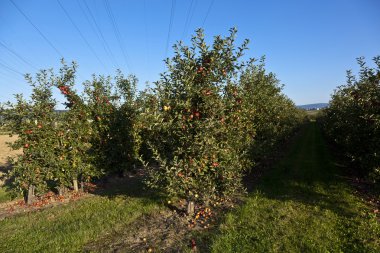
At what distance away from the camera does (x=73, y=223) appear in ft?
23.4

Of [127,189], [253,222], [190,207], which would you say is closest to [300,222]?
[253,222]

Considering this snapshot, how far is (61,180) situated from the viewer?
977 cm

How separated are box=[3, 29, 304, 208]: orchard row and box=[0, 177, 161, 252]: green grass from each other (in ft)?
3.88

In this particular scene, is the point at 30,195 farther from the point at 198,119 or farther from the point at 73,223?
the point at 198,119

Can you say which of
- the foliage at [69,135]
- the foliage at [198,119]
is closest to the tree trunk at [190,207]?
the foliage at [198,119]

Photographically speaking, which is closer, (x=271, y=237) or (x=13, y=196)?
(x=271, y=237)

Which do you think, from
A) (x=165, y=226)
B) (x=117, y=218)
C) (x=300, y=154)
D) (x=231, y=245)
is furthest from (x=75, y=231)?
(x=300, y=154)

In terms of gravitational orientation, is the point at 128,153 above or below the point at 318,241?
above

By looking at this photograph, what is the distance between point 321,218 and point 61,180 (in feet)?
28.8

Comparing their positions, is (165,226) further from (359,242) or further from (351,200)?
(351,200)

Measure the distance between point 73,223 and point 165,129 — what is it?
3692 millimetres

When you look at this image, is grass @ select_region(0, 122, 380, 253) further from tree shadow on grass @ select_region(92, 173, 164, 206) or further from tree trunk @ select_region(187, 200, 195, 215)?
tree trunk @ select_region(187, 200, 195, 215)

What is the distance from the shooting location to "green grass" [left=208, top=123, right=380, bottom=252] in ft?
17.5

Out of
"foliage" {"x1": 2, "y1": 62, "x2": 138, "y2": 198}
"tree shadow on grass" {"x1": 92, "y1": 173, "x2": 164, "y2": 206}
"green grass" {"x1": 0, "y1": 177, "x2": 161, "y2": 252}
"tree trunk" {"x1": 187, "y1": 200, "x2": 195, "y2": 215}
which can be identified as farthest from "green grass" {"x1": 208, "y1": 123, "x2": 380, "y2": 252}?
"foliage" {"x1": 2, "y1": 62, "x2": 138, "y2": 198}
